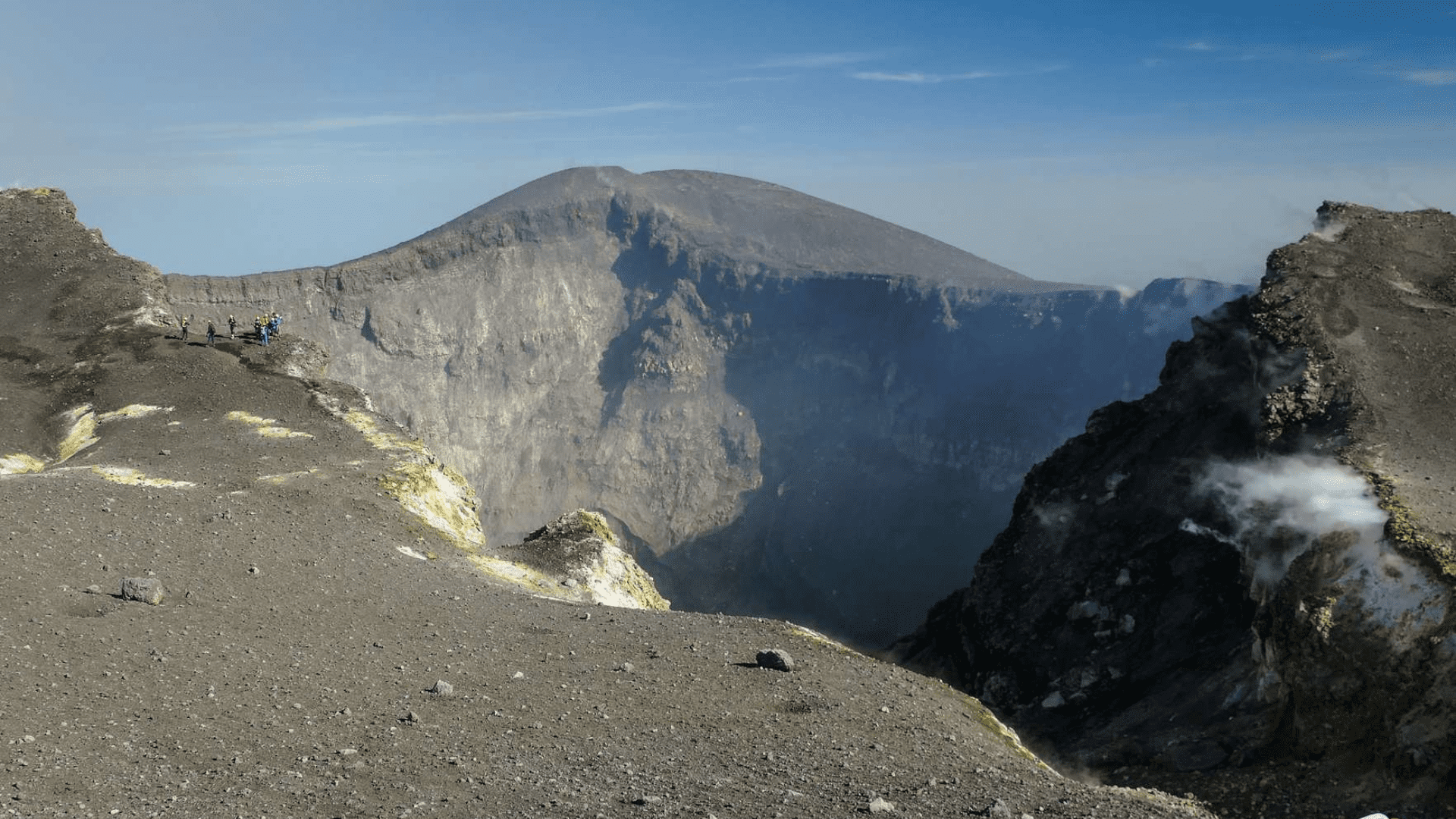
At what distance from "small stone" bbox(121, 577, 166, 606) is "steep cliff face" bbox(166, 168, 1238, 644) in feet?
222

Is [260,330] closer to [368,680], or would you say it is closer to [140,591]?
[140,591]

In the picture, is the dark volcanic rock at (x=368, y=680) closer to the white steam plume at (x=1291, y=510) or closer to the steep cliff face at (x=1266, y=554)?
the steep cliff face at (x=1266, y=554)

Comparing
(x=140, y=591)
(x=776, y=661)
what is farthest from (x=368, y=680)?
(x=776, y=661)

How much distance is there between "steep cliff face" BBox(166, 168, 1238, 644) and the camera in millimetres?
96625

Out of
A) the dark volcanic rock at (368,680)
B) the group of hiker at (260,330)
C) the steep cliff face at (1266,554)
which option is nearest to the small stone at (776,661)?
the dark volcanic rock at (368,680)

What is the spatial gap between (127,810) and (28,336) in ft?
123

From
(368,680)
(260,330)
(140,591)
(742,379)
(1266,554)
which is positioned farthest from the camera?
(742,379)

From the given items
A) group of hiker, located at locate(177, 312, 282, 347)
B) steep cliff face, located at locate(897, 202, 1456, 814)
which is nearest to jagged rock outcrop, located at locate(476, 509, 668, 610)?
steep cliff face, located at locate(897, 202, 1456, 814)

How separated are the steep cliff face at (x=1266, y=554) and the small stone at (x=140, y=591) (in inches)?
920

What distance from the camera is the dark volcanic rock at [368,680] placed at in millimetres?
16688

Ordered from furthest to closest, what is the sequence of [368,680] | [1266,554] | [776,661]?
[1266,554]
[776,661]
[368,680]

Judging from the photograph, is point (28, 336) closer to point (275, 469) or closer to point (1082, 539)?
point (275, 469)

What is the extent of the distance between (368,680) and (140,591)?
588cm

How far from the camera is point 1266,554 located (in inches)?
1308
